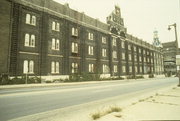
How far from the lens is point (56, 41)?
27.6 meters

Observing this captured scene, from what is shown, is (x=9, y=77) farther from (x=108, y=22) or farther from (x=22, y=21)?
(x=108, y=22)

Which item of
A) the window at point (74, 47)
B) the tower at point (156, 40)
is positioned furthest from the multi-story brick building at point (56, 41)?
the tower at point (156, 40)

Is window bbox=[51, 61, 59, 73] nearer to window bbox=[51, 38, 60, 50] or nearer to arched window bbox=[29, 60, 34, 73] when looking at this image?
window bbox=[51, 38, 60, 50]

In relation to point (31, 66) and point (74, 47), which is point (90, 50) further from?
point (31, 66)

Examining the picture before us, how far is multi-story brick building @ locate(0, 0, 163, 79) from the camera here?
2111cm

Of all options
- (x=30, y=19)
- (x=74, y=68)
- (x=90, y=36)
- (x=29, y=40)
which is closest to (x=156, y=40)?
(x=90, y=36)

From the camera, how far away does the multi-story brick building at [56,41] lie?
21.1 meters

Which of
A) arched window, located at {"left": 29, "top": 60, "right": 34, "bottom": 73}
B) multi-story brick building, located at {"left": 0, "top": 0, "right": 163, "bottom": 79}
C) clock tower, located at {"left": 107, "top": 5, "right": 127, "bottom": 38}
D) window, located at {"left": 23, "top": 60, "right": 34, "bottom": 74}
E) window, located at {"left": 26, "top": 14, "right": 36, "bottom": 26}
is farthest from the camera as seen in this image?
clock tower, located at {"left": 107, "top": 5, "right": 127, "bottom": 38}

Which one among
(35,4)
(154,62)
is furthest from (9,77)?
(154,62)

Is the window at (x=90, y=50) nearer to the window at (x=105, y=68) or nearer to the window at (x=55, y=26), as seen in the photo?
the window at (x=105, y=68)

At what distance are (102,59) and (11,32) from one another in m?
22.8

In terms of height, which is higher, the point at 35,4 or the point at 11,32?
the point at 35,4

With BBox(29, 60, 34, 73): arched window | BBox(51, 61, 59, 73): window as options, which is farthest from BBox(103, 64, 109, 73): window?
BBox(29, 60, 34, 73): arched window

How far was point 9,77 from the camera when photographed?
790 inches
